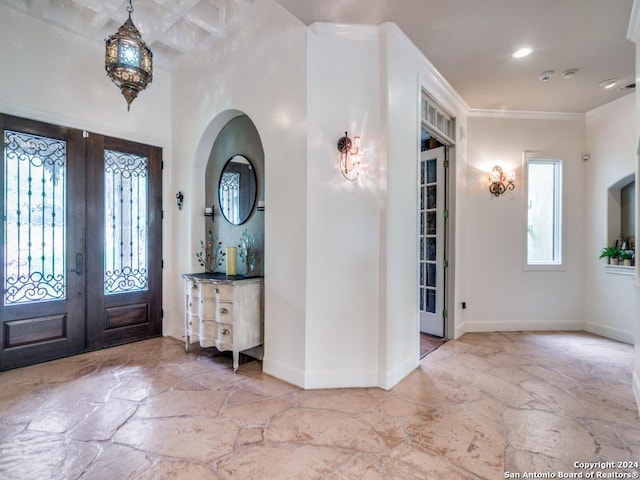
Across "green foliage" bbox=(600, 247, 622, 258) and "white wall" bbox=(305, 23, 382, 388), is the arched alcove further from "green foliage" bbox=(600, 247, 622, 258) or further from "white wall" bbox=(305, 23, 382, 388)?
"green foliage" bbox=(600, 247, 622, 258)

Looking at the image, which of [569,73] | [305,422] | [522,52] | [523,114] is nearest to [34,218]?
[305,422]

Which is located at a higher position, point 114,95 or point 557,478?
point 114,95

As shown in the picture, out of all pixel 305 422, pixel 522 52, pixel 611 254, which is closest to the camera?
pixel 305 422

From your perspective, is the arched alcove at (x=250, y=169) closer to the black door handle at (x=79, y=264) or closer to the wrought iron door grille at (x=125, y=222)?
the wrought iron door grille at (x=125, y=222)

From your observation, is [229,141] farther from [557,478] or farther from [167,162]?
[557,478]

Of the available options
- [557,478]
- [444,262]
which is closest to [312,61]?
[444,262]

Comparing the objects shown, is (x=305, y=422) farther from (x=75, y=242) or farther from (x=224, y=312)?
(x=75, y=242)

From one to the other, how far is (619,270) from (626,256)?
209 mm

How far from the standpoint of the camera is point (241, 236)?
379 cm

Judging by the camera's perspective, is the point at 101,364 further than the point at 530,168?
No

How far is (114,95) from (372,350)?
4.26 m

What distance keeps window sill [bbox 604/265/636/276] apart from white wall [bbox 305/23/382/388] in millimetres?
3710

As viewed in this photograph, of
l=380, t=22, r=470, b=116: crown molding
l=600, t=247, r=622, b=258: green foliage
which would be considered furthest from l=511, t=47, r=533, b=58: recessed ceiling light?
l=600, t=247, r=622, b=258: green foliage

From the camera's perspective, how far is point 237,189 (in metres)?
3.84
